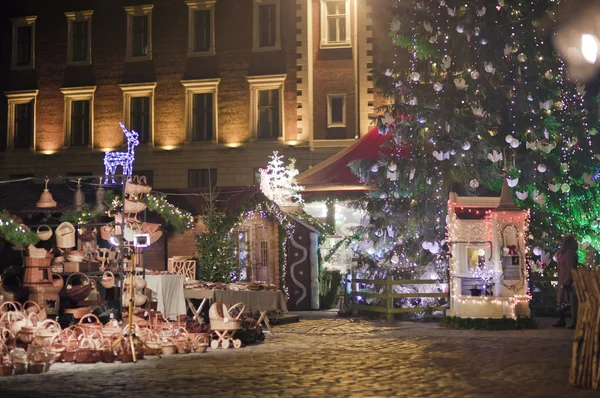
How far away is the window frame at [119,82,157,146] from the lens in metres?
35.9

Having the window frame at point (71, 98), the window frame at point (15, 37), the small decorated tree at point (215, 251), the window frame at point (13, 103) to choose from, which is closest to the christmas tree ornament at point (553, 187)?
the small decorated tree at point (215, 251)

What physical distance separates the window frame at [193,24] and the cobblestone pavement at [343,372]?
20.6 m

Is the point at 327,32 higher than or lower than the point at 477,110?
higher

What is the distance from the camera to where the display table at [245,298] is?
18578 mm

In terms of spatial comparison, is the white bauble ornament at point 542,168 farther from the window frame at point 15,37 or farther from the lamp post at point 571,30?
the window frame at point 15,37

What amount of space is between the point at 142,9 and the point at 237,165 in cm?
757

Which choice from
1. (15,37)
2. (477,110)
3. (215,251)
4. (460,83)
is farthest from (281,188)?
(15,37)

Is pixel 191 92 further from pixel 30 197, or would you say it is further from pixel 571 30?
pixel 571 30

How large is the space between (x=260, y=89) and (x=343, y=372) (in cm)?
2397

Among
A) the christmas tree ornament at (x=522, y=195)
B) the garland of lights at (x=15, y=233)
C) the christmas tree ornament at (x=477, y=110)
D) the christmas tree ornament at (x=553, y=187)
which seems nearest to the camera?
the garland of lights at (x=15, y=233)

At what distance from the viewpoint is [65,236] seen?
1777 cm

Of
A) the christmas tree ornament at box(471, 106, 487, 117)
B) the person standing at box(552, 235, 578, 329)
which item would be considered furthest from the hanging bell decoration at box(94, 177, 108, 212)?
the person standing at box(552, 235, 578, 329)

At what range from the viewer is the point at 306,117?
3416 centimetres

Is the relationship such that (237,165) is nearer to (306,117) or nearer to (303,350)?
(306,117)
